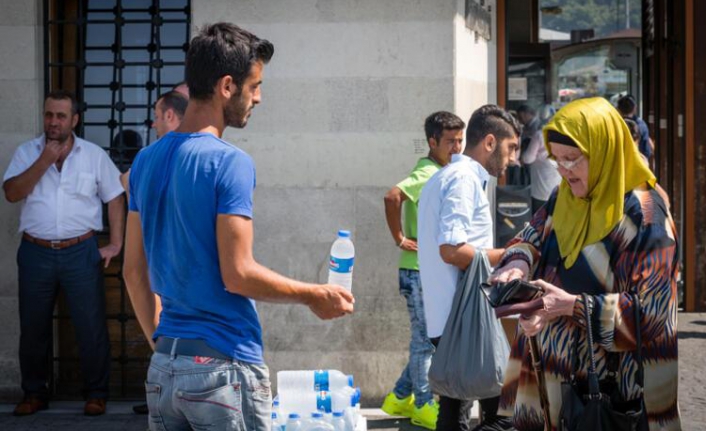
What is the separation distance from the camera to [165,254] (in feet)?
11.1

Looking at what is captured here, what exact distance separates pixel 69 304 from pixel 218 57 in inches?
168

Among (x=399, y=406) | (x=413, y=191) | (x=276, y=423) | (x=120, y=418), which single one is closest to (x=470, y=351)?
(x=276, y=423)

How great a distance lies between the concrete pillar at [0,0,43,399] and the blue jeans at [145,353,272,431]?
4491 mm

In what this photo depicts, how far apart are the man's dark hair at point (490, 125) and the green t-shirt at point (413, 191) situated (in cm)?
112

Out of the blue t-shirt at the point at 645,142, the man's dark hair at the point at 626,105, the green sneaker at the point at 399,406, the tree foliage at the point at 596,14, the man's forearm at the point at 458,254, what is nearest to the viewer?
the man's forearm at the point at 458,254

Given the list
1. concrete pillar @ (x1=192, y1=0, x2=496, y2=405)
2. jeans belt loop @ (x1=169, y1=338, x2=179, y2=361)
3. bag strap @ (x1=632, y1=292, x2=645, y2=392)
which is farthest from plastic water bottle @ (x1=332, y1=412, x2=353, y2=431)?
concrete pillar @ (x1=192, y1=0, x2=496, y2=405)

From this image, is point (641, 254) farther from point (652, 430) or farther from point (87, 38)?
point (87, 38)

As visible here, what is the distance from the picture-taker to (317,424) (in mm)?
4758

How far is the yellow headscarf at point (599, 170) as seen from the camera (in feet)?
12.5

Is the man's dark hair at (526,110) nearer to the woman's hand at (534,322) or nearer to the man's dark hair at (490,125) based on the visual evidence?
the man's dark hair at (490,125)

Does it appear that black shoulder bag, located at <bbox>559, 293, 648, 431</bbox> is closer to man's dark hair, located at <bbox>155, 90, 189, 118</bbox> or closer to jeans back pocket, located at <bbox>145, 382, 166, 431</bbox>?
jeans back pocket, located at <bbox>145, 382, 166, 431</bbox>

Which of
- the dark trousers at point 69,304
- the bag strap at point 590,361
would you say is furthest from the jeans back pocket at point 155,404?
the dark trousers at point 69,304

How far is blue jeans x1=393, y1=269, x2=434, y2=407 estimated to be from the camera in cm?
675

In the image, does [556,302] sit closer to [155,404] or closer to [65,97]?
[155,404]
